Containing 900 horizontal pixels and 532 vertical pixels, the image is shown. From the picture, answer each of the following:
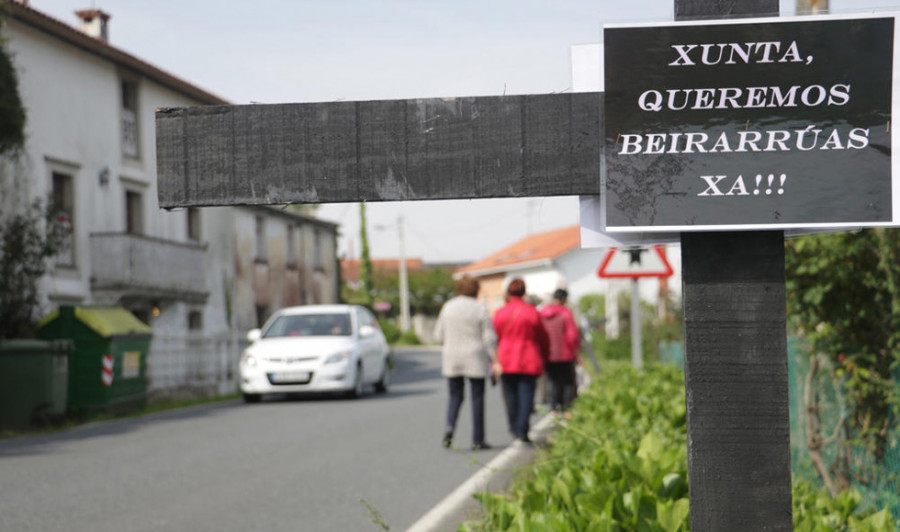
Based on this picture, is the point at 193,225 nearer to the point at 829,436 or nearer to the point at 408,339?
the point at 829,436

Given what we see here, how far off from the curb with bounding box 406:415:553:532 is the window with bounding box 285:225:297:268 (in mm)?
32761

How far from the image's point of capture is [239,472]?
9.30 metres

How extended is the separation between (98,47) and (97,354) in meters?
12.5

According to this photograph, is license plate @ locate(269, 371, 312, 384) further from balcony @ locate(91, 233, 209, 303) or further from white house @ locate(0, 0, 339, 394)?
balcony @ locate(91, 233, 209, 303)

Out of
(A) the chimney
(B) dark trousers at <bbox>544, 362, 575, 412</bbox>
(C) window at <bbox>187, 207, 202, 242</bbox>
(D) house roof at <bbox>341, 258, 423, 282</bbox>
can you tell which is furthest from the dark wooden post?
(D) house roof at <bbox>341, 258, 423, 282</bbox>

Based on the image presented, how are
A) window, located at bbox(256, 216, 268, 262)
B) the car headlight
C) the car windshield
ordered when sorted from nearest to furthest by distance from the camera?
1. the car headlight
2. the car windshield
3. window, located at bbox(256, 216, 268, 262)

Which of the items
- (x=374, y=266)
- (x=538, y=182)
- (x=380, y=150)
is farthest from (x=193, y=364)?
(x=374, y=266)

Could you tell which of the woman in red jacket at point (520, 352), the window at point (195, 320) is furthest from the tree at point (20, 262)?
the window at point (195, 320)

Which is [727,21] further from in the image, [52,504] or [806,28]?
[52,504]

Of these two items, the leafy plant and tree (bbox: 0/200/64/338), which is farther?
the leafy plant

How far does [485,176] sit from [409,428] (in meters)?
10.9

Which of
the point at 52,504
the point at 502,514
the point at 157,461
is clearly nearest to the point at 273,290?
the point at 157,461

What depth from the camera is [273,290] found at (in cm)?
4088

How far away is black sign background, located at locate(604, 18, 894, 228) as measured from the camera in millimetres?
2350
